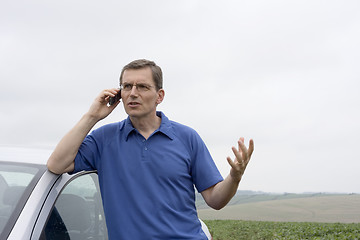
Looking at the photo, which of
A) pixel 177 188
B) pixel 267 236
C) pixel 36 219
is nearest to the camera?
pixel 36 219

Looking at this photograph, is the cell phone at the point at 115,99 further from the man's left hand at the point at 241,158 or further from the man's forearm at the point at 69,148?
the man's left hand at the point at 241,158

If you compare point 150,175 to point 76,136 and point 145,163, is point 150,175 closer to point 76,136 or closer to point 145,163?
point 145,163

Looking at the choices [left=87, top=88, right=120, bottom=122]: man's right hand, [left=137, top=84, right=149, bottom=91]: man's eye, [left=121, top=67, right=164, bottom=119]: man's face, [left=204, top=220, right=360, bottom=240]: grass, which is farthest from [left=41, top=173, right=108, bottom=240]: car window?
[left=204, top=220, right=360, bottom=240]: grass

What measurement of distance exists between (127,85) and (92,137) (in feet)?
1.29

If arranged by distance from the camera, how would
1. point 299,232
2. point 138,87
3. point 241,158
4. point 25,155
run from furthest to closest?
1. point 299,232
2. point 25,155
3. point 138,87
4. point 241,158

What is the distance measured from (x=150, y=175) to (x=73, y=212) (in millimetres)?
680

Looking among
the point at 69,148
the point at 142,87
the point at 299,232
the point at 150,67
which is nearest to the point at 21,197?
the point at 69,148

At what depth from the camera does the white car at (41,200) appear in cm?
267

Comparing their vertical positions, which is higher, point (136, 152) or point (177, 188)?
point (136, 152)

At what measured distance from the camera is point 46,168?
291cm

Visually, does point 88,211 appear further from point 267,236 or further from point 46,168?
point 267,236

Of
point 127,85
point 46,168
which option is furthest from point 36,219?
point 127,85

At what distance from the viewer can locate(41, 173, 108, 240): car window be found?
2.89 meters

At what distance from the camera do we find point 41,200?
2.75 metres
